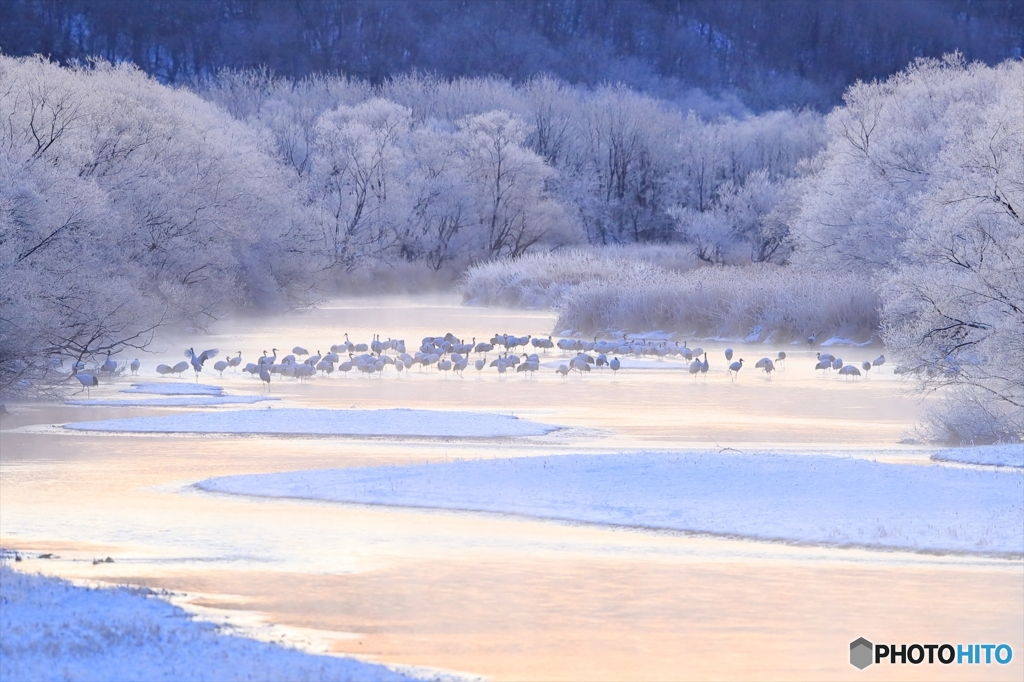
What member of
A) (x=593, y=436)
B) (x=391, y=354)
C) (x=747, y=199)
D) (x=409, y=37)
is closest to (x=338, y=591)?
(x=593, y=436)

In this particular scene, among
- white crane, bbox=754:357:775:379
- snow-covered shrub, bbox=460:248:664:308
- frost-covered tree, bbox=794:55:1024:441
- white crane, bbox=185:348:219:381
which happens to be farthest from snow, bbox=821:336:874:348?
white crane, bbox=185:348:219:381

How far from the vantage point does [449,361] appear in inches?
1270

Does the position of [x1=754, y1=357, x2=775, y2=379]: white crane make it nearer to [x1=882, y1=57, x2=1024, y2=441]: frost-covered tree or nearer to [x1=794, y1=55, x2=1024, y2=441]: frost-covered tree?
[x1=794, y1=55, x2=1024, y2=441]: frost-covered tree

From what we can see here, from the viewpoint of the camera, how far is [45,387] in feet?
82.6

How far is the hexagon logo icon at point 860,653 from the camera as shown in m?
9.57

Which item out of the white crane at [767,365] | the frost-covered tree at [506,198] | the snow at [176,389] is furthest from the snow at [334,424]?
the frost-covered tree at [506,198]

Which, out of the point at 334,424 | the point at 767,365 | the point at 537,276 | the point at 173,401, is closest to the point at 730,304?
the point at 767,365

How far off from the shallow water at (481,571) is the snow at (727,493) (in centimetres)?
49

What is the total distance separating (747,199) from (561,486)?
5396cm

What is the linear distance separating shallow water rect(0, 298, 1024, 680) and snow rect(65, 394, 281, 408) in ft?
10.5

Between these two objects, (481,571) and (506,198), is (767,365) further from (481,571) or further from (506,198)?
(506,198)

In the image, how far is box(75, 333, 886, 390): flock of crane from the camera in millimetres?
29141

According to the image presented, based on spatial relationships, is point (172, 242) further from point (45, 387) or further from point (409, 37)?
point (409, 37)

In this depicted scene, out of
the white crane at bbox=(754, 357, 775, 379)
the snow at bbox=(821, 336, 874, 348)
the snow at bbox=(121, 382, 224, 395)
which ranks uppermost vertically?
the snow at bbox=(121, 382, 224, 395)
